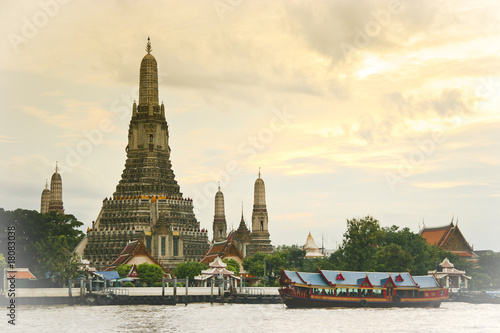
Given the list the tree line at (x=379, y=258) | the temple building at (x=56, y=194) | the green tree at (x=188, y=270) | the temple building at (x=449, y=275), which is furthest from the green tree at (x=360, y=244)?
the temple building at (x=56, y=194)

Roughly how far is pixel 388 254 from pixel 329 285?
58.2 ft

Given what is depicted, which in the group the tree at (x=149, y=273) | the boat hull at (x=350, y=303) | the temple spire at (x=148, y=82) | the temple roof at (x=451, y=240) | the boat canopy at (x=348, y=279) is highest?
the temple spire at (x=148, y=82)

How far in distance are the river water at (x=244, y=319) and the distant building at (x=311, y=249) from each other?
159 ft

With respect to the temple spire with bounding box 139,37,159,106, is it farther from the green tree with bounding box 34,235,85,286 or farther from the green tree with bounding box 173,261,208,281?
the green tree with bounding box 34,235,85,286

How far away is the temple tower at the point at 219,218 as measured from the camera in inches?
6506

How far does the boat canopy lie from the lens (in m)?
94.9

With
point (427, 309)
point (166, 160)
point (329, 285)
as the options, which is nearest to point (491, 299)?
point (427, 309)

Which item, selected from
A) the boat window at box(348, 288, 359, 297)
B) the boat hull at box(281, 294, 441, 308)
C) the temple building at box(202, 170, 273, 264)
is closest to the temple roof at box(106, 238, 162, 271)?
the temple building at box(202, 170, 273, 264)

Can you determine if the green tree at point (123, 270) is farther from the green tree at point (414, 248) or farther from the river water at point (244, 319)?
the green tree at point (414, 248)

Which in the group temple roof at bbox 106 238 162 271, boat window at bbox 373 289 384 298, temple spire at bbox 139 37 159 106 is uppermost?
temple spire at bbox 139 37 159 106

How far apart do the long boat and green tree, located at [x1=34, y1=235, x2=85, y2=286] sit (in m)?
25.7

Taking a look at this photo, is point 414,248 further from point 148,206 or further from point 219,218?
point 219,218

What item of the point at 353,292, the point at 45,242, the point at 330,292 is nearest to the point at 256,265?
the point at 45,242

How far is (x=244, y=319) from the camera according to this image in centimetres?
7925
